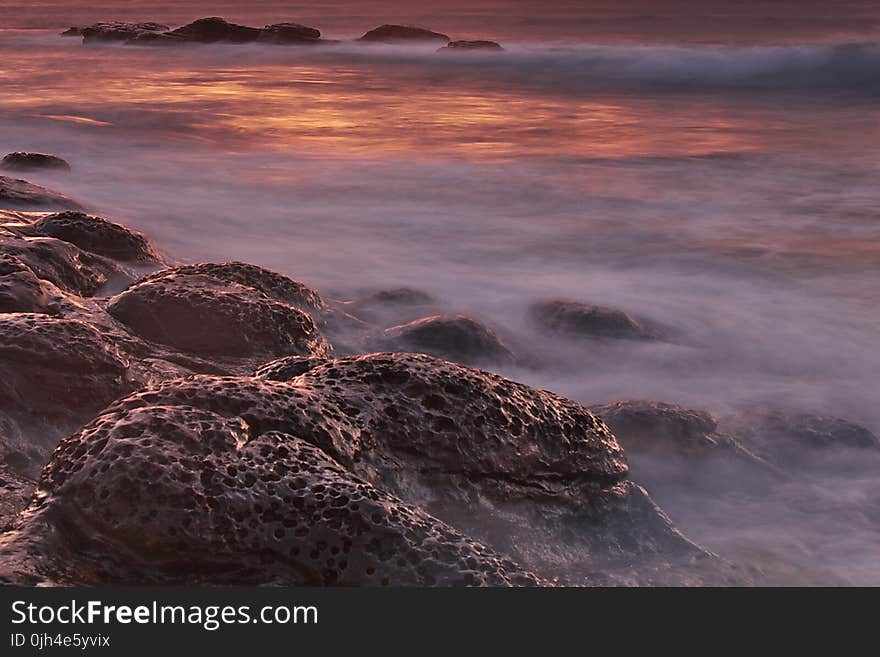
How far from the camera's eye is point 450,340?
505cm

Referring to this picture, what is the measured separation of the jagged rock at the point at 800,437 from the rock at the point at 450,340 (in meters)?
1.27

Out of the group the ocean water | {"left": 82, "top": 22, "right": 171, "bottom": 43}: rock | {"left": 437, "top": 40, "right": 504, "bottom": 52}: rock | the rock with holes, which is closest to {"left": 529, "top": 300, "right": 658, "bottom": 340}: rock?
the ocean water

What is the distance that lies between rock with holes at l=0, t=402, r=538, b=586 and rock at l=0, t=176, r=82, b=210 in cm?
526

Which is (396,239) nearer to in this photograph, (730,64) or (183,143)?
(183,143)

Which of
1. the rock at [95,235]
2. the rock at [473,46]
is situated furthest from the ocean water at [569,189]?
the rock at [473,46]

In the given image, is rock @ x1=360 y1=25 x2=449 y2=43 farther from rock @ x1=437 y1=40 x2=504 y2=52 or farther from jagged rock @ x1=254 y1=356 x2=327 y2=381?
jagged rock @ x1=254 y1=356 x2=327 y2=381

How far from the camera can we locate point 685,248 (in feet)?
27.2

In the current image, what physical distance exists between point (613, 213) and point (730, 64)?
12.6 meters

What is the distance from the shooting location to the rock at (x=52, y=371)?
3148 mm

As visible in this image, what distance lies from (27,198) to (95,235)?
172 centimetres

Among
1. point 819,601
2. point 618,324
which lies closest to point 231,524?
point 819,601

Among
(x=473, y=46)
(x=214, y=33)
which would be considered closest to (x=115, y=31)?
(x=214, y=33)

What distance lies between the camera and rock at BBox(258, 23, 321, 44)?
28828 millimetres

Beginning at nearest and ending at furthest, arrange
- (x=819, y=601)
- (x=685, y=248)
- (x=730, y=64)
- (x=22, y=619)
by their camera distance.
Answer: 1. (x=22, y=619)
2. (x=819, y=601)
3. (x=685, y=248)
4. (x=730, y=64)
